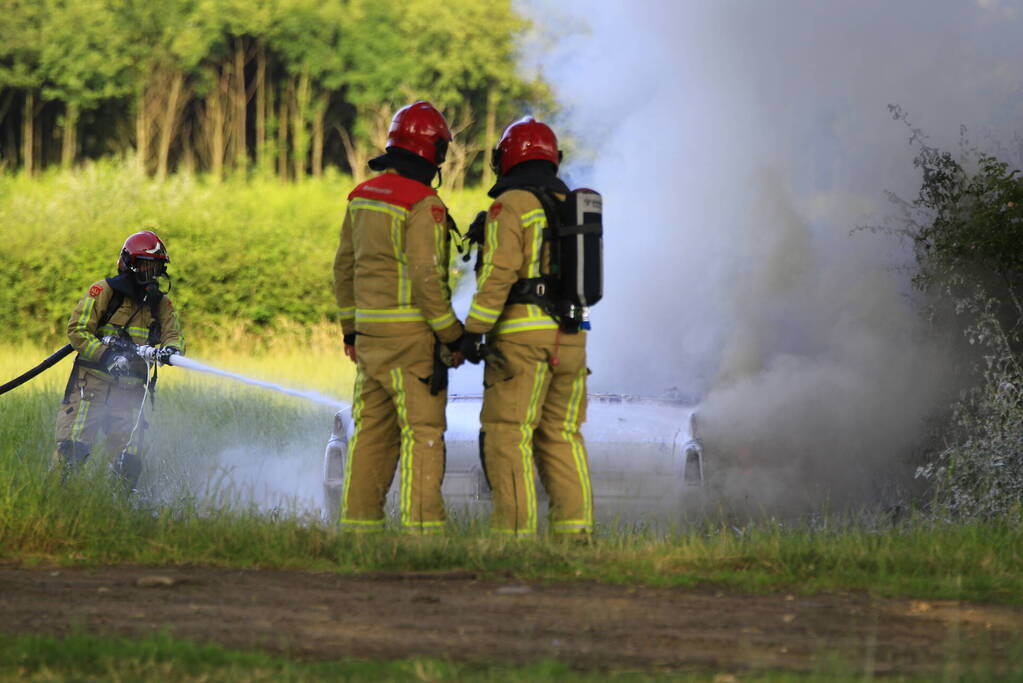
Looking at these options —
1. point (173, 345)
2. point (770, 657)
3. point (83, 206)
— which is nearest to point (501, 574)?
point (770, 657)

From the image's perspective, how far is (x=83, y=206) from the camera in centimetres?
1827

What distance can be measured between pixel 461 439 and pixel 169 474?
134 inches

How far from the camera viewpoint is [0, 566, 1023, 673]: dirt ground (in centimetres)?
452

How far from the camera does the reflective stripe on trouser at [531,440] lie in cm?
622

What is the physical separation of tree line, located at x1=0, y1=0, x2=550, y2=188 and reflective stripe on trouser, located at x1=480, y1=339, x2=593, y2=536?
18177 millimetres

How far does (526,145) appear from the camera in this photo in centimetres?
649

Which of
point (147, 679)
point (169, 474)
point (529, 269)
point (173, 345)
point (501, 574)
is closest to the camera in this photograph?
point (147, 679)

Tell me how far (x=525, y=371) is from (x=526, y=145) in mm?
1078

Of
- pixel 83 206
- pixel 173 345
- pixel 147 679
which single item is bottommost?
pixel 147 679

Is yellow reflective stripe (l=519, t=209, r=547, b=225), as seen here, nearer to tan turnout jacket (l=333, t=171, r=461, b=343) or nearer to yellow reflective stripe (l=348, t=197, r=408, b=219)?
tan turnout jacket (l=333, t=171, r=461, b=343)

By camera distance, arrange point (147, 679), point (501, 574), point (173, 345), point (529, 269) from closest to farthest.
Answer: point (147, 679) → point (501, 574) → point (529, 269) → point (173, 345)

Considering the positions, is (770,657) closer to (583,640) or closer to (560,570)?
(583,640)

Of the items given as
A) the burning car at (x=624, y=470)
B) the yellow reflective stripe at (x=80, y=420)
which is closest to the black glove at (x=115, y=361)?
the yellow reflective stripe at (x=80, y=420)

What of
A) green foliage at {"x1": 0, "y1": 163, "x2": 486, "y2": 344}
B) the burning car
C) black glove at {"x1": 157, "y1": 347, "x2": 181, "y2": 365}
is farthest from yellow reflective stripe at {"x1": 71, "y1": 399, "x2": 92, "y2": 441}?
green foliage at {"x1": 0, "y1": 163, "x2": 486, "y2": 344}
